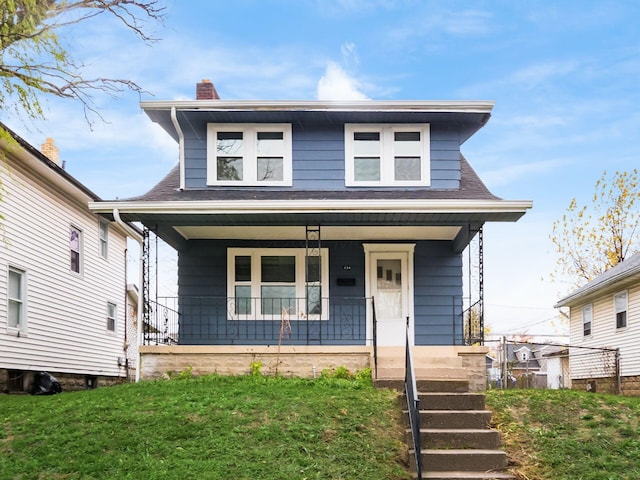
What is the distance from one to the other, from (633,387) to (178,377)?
12.3 meters

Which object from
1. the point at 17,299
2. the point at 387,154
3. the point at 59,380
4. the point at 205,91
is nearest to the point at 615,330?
the point at 387,154

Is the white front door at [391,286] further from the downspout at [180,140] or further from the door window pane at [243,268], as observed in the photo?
the downspout at [180,140]

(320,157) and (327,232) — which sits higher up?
(320,157)

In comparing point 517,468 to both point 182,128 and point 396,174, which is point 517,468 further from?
point 182,128

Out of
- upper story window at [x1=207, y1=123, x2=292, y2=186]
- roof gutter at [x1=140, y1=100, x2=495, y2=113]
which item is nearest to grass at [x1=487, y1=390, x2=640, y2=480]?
roof gutter at [x1=140, y1=100, x2=495, y2=113]

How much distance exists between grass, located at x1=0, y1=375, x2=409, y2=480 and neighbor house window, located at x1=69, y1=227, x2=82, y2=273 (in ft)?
26.2

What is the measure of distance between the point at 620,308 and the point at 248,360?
12.1m

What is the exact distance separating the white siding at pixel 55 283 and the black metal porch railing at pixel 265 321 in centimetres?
359

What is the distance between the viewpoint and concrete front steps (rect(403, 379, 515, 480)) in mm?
8289

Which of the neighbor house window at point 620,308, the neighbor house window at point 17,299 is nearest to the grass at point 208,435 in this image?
the neighbor house window at point 17,299

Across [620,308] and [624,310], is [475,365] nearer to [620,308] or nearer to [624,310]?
[624,310]

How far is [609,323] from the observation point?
20.7m

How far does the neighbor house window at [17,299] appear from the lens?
14.9 meters

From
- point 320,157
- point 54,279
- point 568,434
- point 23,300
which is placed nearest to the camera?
point 568,434
